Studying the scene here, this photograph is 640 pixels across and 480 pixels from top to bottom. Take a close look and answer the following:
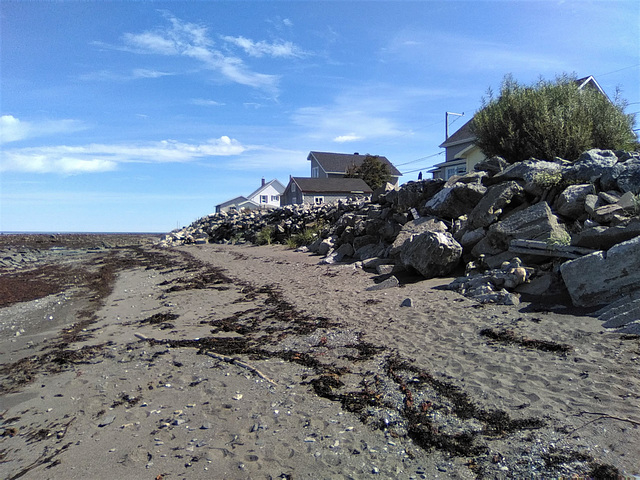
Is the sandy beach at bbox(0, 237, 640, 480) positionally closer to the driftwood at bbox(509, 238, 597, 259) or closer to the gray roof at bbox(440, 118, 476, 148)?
the driftwood at bbox(509, 238, 597, 259)

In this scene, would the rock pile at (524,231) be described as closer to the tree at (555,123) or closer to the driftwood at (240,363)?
the tree at (555,123)

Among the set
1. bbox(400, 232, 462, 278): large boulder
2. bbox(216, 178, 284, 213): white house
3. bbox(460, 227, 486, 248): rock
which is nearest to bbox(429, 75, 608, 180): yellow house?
bbox(460, 227, 486, 248): rock

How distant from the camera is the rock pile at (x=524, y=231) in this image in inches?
225

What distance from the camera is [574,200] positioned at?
7609 millimetres

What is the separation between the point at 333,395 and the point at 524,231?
17.2 ft

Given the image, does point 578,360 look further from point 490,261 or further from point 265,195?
point 265,195

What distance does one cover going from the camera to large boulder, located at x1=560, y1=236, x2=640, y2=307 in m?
5.32

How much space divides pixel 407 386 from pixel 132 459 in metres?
2.64

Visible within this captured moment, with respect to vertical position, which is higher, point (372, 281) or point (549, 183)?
point (549, 183)

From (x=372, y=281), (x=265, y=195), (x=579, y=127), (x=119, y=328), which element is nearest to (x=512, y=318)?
(x=372, y=281)

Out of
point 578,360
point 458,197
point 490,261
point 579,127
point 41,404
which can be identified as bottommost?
point 41,404

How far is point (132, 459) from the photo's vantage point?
3.24m

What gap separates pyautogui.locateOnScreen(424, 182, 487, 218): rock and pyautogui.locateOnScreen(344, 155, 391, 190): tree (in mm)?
34000

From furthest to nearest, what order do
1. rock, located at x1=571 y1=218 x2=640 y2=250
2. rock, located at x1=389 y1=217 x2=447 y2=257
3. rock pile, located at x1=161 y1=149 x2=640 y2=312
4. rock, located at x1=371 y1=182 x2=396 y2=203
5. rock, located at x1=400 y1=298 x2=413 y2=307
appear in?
rock, located at x1=371 y1=182 x2=396 y2=203, rock, located at x1=389 y1=217 x2=447 y2=257, rock, located at x1=400 y1=298 x2=413 y2=307, rock, located at x1=571 y1=218 x2=640 y2=250, rock pile, located at x1=161 y1=149 x2=640 y2=312
